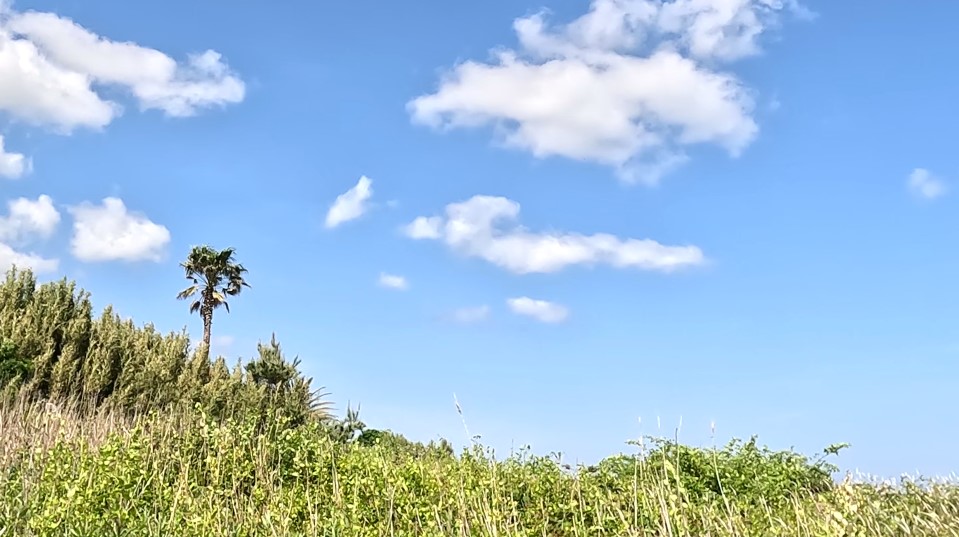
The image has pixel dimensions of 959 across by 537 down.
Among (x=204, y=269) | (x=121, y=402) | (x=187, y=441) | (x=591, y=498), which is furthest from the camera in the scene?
(x=204, y=269)

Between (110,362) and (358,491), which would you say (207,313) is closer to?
(110,362)

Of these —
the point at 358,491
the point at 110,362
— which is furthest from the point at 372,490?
the point at 110,362

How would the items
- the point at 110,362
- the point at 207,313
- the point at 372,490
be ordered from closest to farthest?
the point at 372,490 < the point at 110,362 < the point at 207,313

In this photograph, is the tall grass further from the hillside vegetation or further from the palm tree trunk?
the palm tree trunk

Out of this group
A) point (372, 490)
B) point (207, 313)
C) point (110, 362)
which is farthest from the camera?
point (207, 313)

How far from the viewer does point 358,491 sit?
8438 millimetres

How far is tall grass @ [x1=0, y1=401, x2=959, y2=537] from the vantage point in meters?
6.49

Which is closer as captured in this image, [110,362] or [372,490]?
[372,490]

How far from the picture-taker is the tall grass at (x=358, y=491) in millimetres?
6492

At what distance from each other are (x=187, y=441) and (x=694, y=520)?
605 cm

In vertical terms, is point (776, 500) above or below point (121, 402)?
below

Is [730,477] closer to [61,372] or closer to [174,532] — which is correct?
[174,532]

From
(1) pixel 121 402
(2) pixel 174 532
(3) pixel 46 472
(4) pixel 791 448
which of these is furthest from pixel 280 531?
(1) pixel 121 402

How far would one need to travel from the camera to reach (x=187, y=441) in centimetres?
969
